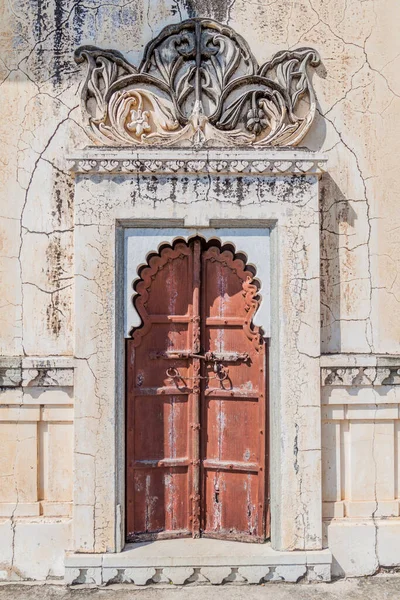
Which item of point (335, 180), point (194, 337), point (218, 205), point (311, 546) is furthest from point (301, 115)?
point (311, 546)

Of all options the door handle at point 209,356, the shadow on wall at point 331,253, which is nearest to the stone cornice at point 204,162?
the shadow on wall at point 331,253

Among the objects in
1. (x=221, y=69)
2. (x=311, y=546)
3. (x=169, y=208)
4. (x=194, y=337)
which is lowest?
(x=311, y=546)

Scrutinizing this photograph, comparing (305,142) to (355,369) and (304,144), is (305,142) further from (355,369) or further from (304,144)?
(355,369)

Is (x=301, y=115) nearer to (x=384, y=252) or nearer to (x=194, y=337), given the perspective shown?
(x=384, y=252)

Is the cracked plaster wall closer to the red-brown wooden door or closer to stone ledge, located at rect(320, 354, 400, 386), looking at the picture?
stone ledge, located at rect(320, 354, 400, 386)

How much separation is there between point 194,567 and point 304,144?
3.10 m

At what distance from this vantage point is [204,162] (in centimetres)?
432

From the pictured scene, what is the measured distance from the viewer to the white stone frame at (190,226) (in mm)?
4301

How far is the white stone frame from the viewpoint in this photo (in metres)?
4.30

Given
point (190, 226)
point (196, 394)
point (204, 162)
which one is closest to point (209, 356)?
point (196, 394)

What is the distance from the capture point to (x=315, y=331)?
438 cm

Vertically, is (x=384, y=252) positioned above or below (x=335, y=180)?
below

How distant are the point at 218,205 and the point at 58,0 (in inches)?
76.3

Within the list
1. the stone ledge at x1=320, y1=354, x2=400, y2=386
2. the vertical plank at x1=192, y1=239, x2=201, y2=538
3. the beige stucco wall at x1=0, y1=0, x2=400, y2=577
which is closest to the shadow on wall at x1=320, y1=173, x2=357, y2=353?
the beige stucco wall at x1=0, y1=0, x2=400, y2=577
